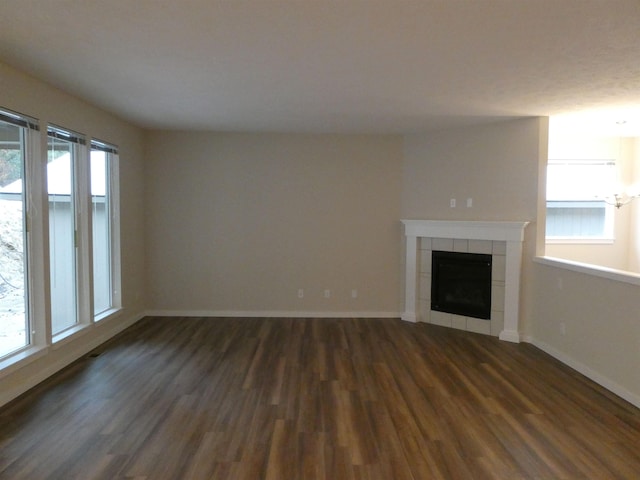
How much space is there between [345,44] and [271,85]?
41.6 inches

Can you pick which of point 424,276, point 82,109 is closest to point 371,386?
point 424,276

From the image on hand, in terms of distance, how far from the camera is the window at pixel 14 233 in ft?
10.6

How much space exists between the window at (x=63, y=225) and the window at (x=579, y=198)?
6298 mm

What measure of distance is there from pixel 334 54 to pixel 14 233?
288cm

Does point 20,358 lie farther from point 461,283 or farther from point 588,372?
point 588,372

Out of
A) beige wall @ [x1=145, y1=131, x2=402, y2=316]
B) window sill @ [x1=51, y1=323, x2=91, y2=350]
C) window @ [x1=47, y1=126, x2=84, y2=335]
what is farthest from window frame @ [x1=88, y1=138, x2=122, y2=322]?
beige wall @ [x1=145, y1=131, x2=402, y2=316]

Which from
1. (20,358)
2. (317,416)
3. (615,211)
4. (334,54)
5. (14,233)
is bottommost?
(317,416)

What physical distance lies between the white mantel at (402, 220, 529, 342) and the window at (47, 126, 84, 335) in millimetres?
3986

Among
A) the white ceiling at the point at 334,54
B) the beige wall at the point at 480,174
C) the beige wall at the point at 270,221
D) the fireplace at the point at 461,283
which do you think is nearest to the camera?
the white ceiling at the point at 334,54

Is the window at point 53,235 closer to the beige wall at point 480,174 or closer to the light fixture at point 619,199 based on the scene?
the beige wall at point 480,174

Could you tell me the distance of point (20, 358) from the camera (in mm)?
3312

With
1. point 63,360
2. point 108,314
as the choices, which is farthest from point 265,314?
point 63,360

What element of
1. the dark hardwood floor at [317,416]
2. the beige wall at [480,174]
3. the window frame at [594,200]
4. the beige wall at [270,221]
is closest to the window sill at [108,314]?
the dark hardwood floor at [317,416]

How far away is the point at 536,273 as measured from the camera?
187 inches
